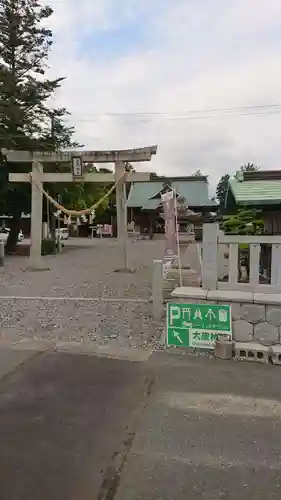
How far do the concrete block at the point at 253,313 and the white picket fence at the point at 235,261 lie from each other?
33cm

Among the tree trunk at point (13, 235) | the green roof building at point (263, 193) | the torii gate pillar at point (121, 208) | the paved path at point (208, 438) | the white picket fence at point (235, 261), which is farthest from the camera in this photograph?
the tree trunk at point (13, 235)

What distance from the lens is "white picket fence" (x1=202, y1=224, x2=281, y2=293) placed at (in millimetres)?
5785

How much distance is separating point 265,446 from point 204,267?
297cm

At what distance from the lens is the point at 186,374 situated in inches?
195

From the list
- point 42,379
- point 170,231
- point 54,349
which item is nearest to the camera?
point 42,379

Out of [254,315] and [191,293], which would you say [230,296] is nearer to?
[254,315]

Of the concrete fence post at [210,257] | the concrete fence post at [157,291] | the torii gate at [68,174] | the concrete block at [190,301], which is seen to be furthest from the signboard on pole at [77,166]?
the concrete block at [190,301]

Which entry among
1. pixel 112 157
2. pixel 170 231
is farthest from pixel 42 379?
pixel 112 157

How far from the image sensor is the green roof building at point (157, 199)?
3591cm

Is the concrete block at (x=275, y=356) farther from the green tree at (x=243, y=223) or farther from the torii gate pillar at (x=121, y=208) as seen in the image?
the torii gate pillar at (x=121, y=208)

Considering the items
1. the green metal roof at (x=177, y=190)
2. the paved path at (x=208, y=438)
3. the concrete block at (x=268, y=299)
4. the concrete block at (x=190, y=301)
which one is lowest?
the paved path at (x=208, y=438)

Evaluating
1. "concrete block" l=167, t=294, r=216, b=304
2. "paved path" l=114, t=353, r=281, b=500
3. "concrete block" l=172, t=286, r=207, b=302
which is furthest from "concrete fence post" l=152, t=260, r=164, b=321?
"paved path" l=114, t=353, r=281, b=500

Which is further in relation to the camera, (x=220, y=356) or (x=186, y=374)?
(x=220, y=356)

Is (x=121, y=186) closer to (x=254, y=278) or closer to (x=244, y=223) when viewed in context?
(x=244, y=223)
